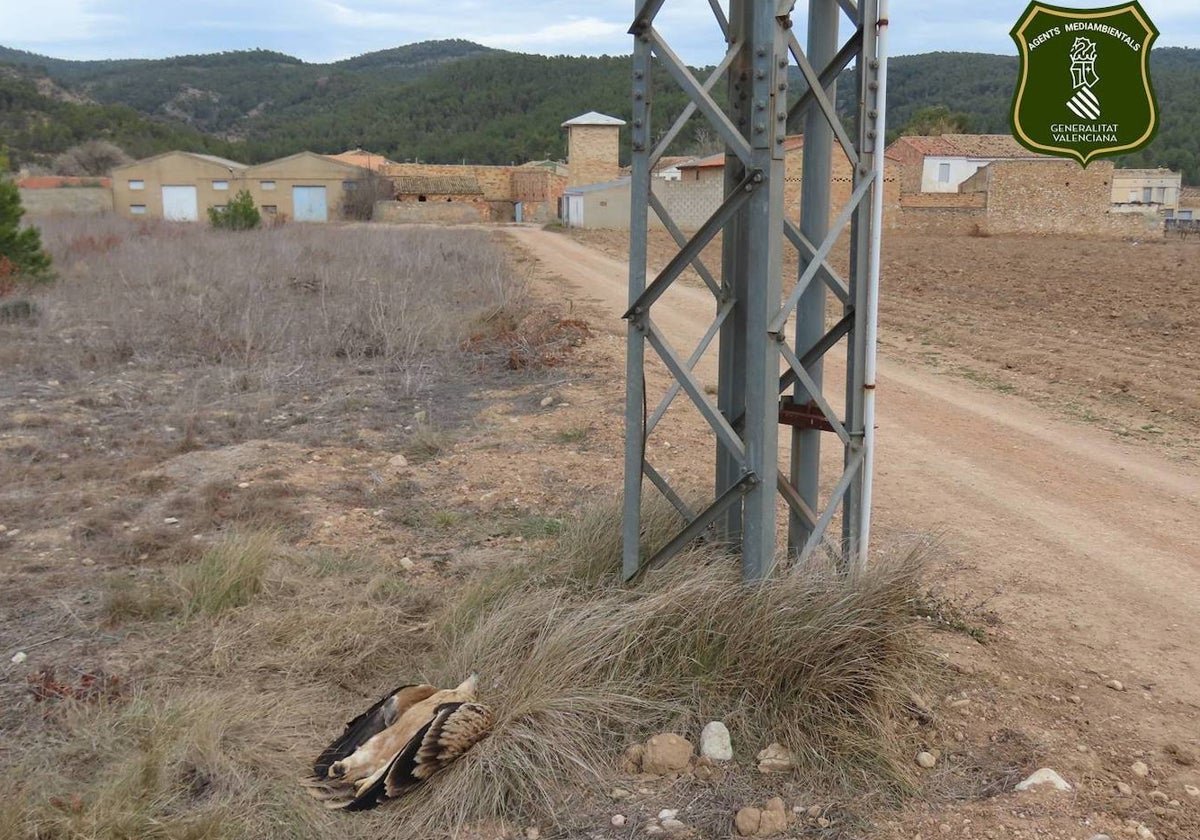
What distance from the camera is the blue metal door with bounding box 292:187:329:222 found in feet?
206

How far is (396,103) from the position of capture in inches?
4749

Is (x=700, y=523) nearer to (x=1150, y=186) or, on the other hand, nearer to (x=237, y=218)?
(x=237, y=218)

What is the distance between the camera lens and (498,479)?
22.2ft

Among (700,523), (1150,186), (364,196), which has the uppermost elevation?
(1150,186)

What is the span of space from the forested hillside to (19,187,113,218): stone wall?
22524 mm

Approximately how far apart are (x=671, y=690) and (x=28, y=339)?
36.8ft

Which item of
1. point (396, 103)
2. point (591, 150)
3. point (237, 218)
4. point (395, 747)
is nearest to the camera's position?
point (395, 747)

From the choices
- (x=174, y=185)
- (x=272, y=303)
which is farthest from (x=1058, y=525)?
(x=174, y=185)

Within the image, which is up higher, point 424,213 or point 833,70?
point 424,213

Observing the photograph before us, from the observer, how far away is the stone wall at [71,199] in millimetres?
53969

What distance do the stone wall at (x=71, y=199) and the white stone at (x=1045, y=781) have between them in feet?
187

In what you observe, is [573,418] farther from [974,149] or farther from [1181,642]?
[974,149]

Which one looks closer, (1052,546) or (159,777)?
(159,777)

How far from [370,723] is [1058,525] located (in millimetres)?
4027
